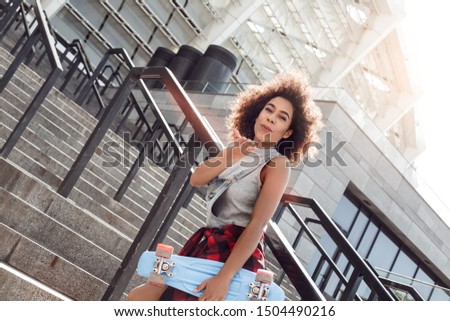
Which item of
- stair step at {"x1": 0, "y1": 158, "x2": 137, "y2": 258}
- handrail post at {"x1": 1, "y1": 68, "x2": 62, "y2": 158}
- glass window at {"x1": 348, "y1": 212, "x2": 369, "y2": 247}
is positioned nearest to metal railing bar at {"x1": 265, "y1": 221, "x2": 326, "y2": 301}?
stair step at {"x1": 0, "y1": 158, "x2": 137, "y2": 258}

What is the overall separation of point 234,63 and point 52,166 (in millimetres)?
14981

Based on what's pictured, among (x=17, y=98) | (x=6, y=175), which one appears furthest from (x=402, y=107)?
(x=6, y=175)

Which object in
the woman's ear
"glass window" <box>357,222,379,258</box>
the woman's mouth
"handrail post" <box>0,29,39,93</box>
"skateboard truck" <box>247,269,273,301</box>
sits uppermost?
"glass window" <box>357,222,379,258</box>

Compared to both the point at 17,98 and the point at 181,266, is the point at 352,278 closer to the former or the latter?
the point at 181,266

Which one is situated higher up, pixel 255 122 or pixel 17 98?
pixel 17 98

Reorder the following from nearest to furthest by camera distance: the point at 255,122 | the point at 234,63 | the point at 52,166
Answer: the point at 255,122 < the point at 52,166 < the point at 234,63

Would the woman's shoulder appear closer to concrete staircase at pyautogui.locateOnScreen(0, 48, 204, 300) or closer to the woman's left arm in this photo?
the woman's left arm

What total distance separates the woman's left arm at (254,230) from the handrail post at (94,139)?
2.18 meters

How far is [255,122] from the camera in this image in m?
2.46

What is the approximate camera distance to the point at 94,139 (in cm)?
403

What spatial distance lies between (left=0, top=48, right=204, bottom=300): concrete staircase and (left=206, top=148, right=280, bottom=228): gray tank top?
44.6 inches

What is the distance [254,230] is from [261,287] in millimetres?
196

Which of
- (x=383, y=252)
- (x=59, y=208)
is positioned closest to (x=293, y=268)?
(x=59, y=208)

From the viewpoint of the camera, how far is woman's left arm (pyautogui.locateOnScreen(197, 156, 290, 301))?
1927 millimetres
